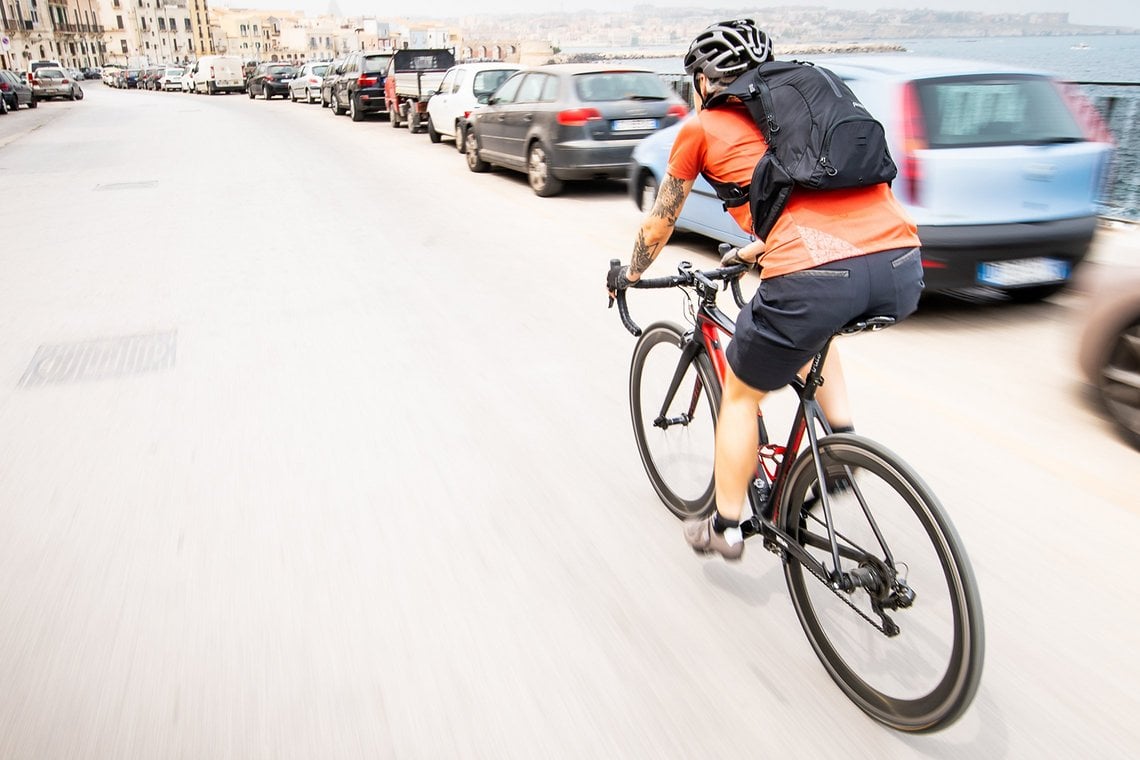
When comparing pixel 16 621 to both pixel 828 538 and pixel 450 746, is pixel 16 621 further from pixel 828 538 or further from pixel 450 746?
pixel 828 538

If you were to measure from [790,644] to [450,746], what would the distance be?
1111 mm

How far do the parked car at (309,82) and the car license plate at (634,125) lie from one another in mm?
28272

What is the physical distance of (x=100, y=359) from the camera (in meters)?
5.46

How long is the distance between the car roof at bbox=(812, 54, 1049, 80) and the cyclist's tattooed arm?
10.3 feet

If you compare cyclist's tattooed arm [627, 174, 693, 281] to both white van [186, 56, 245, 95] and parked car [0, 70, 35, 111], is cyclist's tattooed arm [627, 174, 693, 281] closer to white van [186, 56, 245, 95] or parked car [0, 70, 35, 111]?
parked car [0, 70, 35, 111]

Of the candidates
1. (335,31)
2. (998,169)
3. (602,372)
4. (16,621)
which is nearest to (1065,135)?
(998,169)

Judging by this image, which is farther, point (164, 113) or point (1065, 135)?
point (164, 113)

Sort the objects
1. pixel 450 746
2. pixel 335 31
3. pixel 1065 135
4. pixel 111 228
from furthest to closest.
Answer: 1. pixel 335 31
2. pixel 111 228
3. pixel 1065 135
4. pixel 450 746

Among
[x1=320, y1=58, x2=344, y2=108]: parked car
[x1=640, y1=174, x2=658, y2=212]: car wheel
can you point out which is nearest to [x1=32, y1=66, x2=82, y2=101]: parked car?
[x1=320, y1=58, x2=344, y2=108]: parked car

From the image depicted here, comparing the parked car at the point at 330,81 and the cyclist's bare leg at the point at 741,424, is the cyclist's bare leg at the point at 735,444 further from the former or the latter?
the parked car at the point at 330,81

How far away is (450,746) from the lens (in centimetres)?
229

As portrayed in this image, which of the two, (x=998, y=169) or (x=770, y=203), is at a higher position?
(x=770, y=203)

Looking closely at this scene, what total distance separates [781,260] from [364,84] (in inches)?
960

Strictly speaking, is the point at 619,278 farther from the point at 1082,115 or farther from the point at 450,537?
the point at 1082,115
